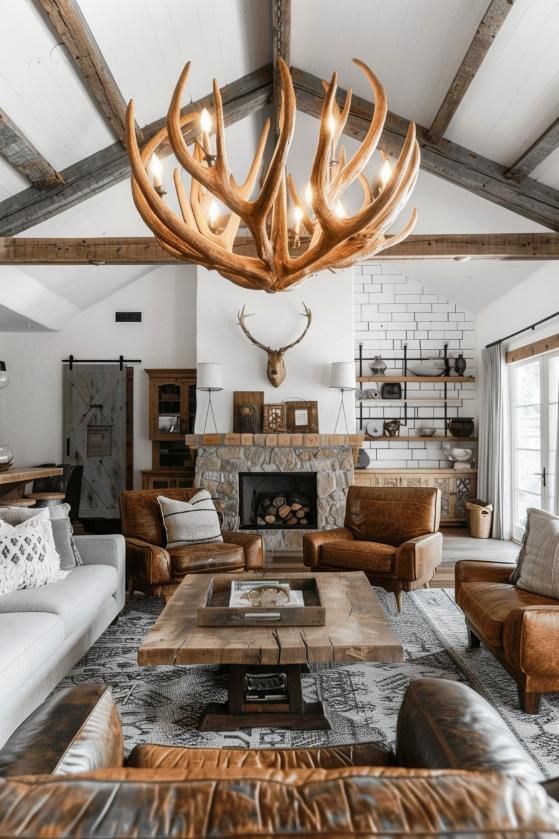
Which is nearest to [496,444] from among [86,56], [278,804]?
[86,56]

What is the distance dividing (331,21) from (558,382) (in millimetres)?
3614

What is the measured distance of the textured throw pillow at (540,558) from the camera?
3.04 metres

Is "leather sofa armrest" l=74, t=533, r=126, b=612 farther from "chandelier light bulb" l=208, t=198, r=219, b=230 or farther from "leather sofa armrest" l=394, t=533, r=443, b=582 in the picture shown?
"chandelier light bulb" l=208, t=198, r=219, b=230

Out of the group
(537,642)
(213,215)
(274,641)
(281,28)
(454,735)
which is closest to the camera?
(454,735)

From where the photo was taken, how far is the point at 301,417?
659 cm

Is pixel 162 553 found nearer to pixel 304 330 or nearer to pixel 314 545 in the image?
pixel 314 545

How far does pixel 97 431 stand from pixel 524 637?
6283 millimetres

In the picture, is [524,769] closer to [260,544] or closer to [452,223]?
[260,544]

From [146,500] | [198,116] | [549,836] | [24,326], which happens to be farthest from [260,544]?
[24,326]

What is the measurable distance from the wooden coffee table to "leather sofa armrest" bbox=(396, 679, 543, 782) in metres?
0.90

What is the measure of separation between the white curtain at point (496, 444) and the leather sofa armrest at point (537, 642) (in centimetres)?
440

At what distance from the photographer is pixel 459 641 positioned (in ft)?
11.7

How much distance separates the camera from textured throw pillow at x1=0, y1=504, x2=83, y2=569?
3535 millimetres

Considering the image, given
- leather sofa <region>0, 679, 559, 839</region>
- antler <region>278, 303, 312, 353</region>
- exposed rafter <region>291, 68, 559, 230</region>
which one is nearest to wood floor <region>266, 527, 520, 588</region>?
antler <region>278, 303, 312, 353</region>
